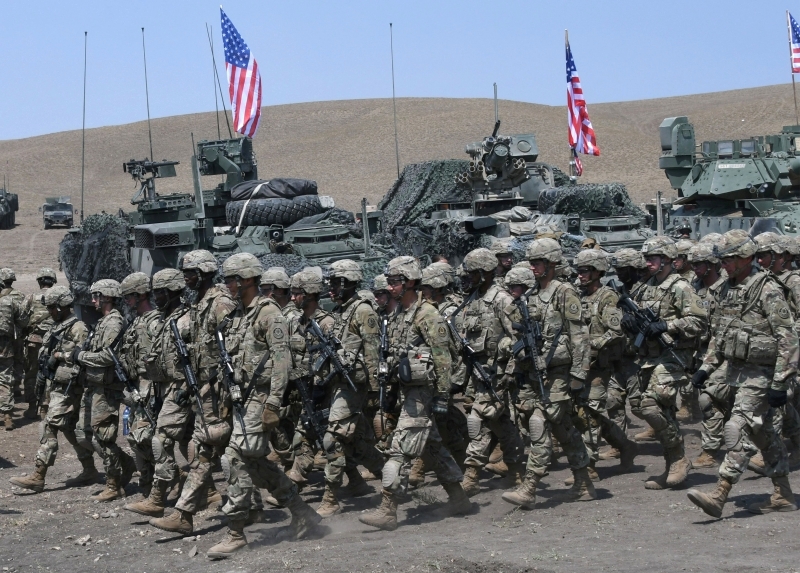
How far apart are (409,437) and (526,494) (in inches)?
42.3

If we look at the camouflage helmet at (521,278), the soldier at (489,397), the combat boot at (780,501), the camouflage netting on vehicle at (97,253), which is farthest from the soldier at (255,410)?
the camouflage netting on vehicle at (97,253)

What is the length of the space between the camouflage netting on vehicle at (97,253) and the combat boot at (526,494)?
10.4 meters

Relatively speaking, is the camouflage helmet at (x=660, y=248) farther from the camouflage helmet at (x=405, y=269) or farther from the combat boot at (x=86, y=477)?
the combat boot at (x=86, y=477)

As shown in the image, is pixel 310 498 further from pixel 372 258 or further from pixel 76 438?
pixel 372 258

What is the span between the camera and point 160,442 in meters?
9.16

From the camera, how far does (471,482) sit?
9930 mm

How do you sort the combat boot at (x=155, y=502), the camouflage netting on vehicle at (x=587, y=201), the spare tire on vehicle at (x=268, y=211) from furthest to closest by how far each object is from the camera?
the camouflage netting on vehicle at (x=587, y=201), the spare tire on vehicle at (x=268, y=211), the combat boot at (x=155, y=502)

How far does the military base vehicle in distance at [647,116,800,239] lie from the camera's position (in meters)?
20.5

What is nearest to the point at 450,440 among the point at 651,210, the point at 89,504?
the point at 89,504

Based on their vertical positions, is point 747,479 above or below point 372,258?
below

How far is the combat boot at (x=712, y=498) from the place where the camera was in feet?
27.1

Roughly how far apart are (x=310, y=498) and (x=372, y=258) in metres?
6.52

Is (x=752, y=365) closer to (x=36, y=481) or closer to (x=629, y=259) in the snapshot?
(x=629, y=259)

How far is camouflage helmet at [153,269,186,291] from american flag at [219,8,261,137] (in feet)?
45.7
